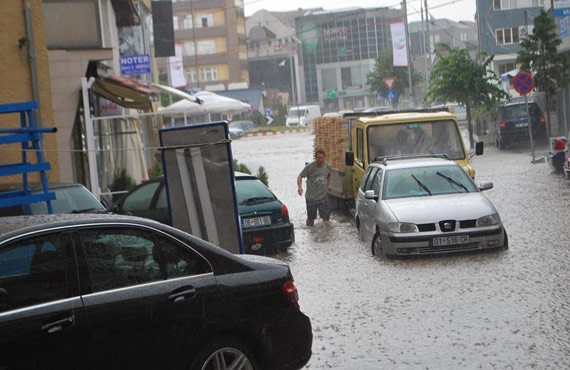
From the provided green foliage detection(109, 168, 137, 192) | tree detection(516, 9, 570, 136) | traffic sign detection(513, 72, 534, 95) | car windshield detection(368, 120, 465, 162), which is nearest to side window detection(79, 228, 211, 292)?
car windshield detection(368, 120, 465, 162)

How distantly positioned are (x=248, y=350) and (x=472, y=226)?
25.9 feet

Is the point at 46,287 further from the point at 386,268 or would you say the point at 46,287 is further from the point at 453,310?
the point at 386,268

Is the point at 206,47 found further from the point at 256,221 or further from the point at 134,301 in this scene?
the point at 134,301

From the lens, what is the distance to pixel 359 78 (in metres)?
152

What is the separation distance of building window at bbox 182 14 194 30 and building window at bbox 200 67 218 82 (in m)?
5.17

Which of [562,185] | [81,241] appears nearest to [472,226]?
[81,241]

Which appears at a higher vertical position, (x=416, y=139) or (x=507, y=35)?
(x=507, y=35)

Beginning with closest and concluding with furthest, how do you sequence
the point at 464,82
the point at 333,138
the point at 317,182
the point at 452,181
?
the point at 452,181, the point at 317,182, the point at 333,138, the point at 464,82

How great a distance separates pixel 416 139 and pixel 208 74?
104123 mm

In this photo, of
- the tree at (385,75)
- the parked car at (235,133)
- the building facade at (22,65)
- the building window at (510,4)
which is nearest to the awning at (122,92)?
the building facade at (22,65)

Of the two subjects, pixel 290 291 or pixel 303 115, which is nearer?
pixel 290 291

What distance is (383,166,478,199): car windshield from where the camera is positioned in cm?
1557

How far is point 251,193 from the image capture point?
669 inches

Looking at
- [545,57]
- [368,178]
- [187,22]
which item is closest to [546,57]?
[545,57]
